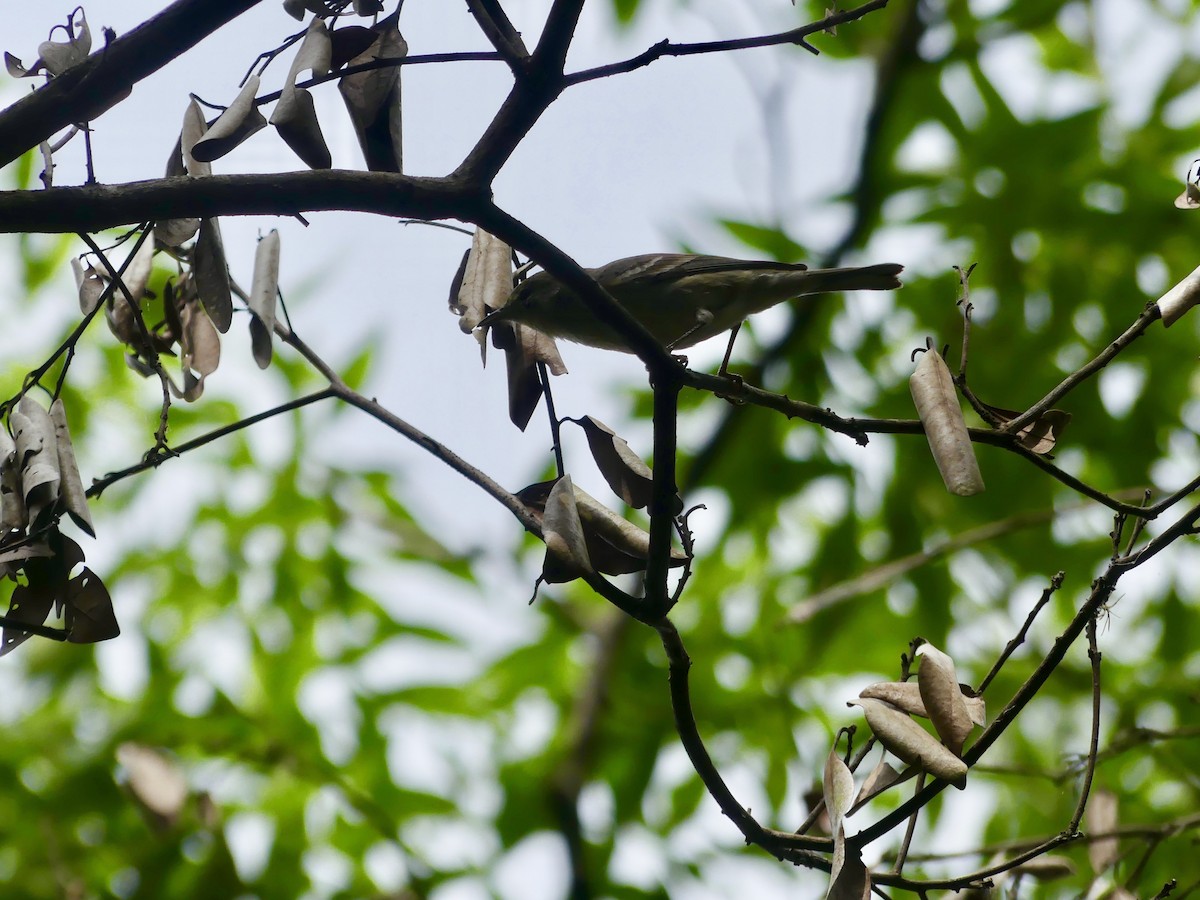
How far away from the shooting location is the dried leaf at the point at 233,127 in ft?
6.10

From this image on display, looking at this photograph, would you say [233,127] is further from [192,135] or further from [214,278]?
[214,278]

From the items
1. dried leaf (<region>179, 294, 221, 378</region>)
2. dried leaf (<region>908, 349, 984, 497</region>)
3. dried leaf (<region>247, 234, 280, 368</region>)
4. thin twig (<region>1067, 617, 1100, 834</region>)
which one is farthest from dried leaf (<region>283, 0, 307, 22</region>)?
thin twig (<region>1067, 617, 1100, 834</region>)

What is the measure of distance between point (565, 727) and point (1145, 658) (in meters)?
2.45

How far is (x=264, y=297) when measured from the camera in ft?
7.35

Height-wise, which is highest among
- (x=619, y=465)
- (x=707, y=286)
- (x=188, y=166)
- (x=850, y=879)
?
(x=707, y=286)

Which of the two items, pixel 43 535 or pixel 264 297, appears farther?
pixel 264 297

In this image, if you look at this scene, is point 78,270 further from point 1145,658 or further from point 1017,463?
point 1145,658

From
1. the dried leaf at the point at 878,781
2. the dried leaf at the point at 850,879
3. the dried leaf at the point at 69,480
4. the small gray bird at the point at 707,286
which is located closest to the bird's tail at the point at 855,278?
the small gray bird at the point at 707,286

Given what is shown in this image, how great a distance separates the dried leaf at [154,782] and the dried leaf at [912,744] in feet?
7.64

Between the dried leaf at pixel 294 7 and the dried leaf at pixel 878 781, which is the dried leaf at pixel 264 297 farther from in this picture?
the dried leaf at pixel 878 781

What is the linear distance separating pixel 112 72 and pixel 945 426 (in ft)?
4.52

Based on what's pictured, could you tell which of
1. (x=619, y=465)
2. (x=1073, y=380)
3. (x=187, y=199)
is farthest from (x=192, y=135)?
(x=1073, y=380)

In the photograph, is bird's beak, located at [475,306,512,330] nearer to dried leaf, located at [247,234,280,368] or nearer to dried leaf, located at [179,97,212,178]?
dried leaf, located at [247,234,280,368]

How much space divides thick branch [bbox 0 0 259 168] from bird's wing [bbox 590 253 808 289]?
196 cm
